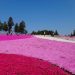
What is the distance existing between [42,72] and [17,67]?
1471mm

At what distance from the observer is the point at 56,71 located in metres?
14.9

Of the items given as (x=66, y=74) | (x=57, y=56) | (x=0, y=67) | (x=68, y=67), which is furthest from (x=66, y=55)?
(x=0, y=67)

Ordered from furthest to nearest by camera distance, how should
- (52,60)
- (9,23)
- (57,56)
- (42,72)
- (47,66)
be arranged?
(9,23)
(57,56)
(52,60)
(47,66)
(42,72)

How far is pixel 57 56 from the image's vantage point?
64.9 ft

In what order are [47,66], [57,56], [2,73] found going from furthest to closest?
[57,56] < [47,66] < [2,73]

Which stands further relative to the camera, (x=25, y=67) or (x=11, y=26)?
(x=11, y=26)

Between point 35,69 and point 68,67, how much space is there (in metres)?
2.66

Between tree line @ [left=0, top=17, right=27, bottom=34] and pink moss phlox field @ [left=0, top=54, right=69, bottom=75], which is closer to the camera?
pink moss phlox field @ [left=0, top=54, right=69, bottom=75]

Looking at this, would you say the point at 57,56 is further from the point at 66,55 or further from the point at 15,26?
the point at 15,26

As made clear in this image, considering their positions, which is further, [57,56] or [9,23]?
[9,23]

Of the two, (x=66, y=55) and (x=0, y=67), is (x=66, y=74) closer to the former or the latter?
(x=0, y=67)

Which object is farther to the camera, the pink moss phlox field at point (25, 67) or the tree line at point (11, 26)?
the tree line at point (11, 26)

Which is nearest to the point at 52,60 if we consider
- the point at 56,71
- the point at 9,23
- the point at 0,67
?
the point at 56,71

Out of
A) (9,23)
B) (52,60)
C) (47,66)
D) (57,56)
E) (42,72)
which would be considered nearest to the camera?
(42,72)
